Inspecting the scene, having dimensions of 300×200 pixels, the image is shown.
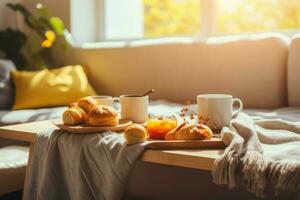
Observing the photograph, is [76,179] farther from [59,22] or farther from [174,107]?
[59,22]

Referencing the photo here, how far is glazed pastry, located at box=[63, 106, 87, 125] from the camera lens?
1222mm

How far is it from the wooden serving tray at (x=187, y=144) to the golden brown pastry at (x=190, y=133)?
0.8 inches

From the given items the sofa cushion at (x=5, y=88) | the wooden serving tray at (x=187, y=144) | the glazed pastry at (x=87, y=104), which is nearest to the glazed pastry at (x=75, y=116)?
the glazed pastry at (x=87, y=104)

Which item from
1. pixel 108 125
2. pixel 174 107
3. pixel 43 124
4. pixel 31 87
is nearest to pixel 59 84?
pixel 31 87

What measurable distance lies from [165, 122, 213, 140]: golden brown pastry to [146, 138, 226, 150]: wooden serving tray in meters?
0.02

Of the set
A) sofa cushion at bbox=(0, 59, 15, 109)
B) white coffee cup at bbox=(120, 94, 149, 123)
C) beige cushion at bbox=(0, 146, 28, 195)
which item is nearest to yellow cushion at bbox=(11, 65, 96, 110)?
→ sofa cushion at bbox=(0, 59, 15, 109)

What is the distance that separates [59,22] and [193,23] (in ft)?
3.00

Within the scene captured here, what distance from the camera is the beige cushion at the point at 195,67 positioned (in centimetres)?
218

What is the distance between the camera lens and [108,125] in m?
1.20

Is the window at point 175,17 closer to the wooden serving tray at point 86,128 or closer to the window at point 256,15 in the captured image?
the window at point 256,15

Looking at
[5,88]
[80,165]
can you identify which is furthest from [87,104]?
[5,88]

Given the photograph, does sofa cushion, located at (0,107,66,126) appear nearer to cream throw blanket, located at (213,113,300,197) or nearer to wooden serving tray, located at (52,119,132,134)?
wooden serving tray, located at (52,119,132,134)

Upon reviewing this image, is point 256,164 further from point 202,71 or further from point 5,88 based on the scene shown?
point 5,88

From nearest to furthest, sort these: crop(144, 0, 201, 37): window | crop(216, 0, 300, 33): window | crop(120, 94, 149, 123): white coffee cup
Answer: crop(120, 94, 149, 123): white coffee cup, crop(216, 0, 300, 33): window, crop(144, 0, 201, 37): window
